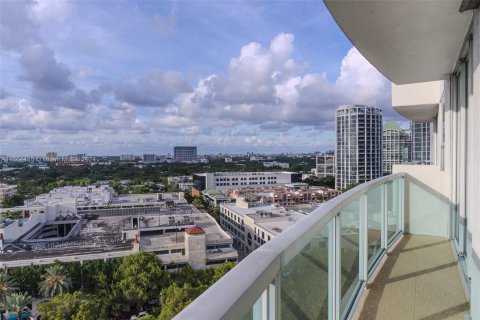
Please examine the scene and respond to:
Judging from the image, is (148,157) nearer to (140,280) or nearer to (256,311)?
(140,280)

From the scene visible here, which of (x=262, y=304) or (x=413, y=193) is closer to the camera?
(x=262, y=304)

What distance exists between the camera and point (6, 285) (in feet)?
51.2

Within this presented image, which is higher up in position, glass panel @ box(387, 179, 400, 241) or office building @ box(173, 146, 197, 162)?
office building @ box(173, 146, 197, 162)

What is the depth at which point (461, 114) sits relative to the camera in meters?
3.08

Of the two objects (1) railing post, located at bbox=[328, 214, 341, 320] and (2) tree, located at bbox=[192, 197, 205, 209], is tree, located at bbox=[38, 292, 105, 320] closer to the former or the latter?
(1) railing post, located at bbox=[328, 214, 341, 320]

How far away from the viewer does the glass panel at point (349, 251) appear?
194 centimetres

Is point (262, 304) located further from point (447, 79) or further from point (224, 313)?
point (447, 79)

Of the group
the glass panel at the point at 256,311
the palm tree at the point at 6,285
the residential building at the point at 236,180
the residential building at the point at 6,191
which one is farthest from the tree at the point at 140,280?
the residential building at the point at 236,180

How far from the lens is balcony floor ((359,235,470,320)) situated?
2137 mm

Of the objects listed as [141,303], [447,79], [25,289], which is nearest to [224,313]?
[447,79]

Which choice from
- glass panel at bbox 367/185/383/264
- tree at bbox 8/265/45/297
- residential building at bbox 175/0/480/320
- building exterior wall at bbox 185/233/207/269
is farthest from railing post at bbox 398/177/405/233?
tree at bbox 8/265/45/297

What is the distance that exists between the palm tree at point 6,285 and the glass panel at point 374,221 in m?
17.2

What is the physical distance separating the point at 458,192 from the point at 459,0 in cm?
213

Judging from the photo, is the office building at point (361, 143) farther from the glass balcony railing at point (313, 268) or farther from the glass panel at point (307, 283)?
the glass panel at point (307, 283)
